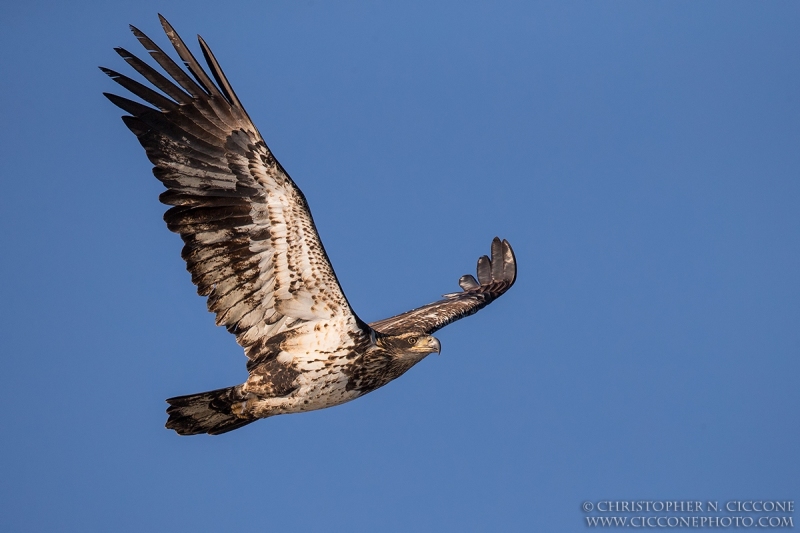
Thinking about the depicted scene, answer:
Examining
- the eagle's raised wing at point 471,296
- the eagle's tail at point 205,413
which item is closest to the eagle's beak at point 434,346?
the eagle's raised wing at point 471,296

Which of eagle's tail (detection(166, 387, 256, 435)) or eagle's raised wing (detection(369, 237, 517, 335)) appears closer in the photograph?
eagle's tail (detection(166, 387, 256, 435))

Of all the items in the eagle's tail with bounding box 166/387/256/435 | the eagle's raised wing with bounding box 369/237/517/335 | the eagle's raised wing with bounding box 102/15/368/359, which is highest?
the eagle's raised wing with bounding box 102/15/368/359

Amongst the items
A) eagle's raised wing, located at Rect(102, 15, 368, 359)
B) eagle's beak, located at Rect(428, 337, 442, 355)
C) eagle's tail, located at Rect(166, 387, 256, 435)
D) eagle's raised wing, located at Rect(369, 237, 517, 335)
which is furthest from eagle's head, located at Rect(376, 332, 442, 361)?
eagle's tail, located at Rect(166, 387, 256, 435)

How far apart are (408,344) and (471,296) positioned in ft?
14.2

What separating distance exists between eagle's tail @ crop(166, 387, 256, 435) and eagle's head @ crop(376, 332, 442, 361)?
163cm

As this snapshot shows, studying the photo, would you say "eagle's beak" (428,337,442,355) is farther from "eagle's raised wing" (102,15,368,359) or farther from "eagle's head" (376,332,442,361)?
"eagle's raised wing" (102,15,368,359)

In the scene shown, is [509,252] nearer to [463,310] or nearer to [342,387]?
[463,310]

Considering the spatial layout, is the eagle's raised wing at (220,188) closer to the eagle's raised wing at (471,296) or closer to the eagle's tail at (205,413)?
the eagle's tail at (205,413)

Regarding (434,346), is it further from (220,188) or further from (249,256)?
(220,188)

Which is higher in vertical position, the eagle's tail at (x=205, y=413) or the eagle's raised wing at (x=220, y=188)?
the eagle's raised wing at (x=220, y=188)

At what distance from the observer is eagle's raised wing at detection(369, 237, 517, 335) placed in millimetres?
13915

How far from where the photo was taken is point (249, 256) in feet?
37.6

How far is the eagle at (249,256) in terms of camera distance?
11219 millimetres

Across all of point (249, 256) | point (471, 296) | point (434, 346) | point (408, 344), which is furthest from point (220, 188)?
point (471, 296)
